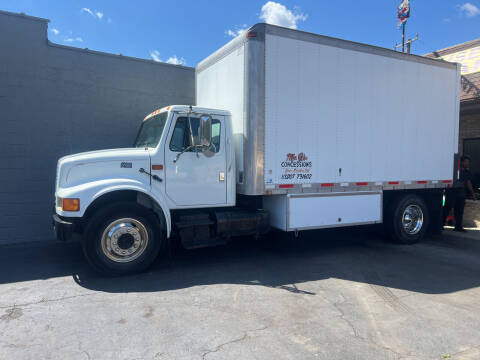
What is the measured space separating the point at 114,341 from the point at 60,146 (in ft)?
18.3

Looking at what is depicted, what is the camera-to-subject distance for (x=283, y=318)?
12.7ft

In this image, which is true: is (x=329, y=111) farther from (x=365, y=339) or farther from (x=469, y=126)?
(x=469, y=126)

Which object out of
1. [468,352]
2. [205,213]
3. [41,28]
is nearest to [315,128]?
[205,213]

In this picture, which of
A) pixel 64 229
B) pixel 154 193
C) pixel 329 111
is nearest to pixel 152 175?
pixel 154 193

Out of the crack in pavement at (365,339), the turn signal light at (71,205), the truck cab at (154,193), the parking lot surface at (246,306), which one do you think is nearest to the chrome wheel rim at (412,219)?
the parking lot surface at (246,306)

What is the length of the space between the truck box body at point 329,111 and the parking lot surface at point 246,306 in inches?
58.4

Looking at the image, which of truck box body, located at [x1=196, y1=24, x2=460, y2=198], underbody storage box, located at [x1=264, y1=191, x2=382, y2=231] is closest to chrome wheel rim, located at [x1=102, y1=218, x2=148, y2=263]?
truck box body, located at [x1=196, y1=24, x2=460, y2=198]

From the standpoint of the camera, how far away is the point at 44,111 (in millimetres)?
7434

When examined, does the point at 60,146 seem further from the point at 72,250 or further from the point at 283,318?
the point at 283,318

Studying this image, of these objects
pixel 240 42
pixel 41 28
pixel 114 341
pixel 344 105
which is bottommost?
pixel 114 341

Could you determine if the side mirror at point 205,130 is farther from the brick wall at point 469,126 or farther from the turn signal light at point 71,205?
the brick wall at point 469,126

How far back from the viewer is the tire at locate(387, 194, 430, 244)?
743cm

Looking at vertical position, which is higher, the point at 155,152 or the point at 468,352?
the point at 155,152

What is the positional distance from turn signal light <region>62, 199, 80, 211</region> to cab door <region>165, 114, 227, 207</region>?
4.29 ft
